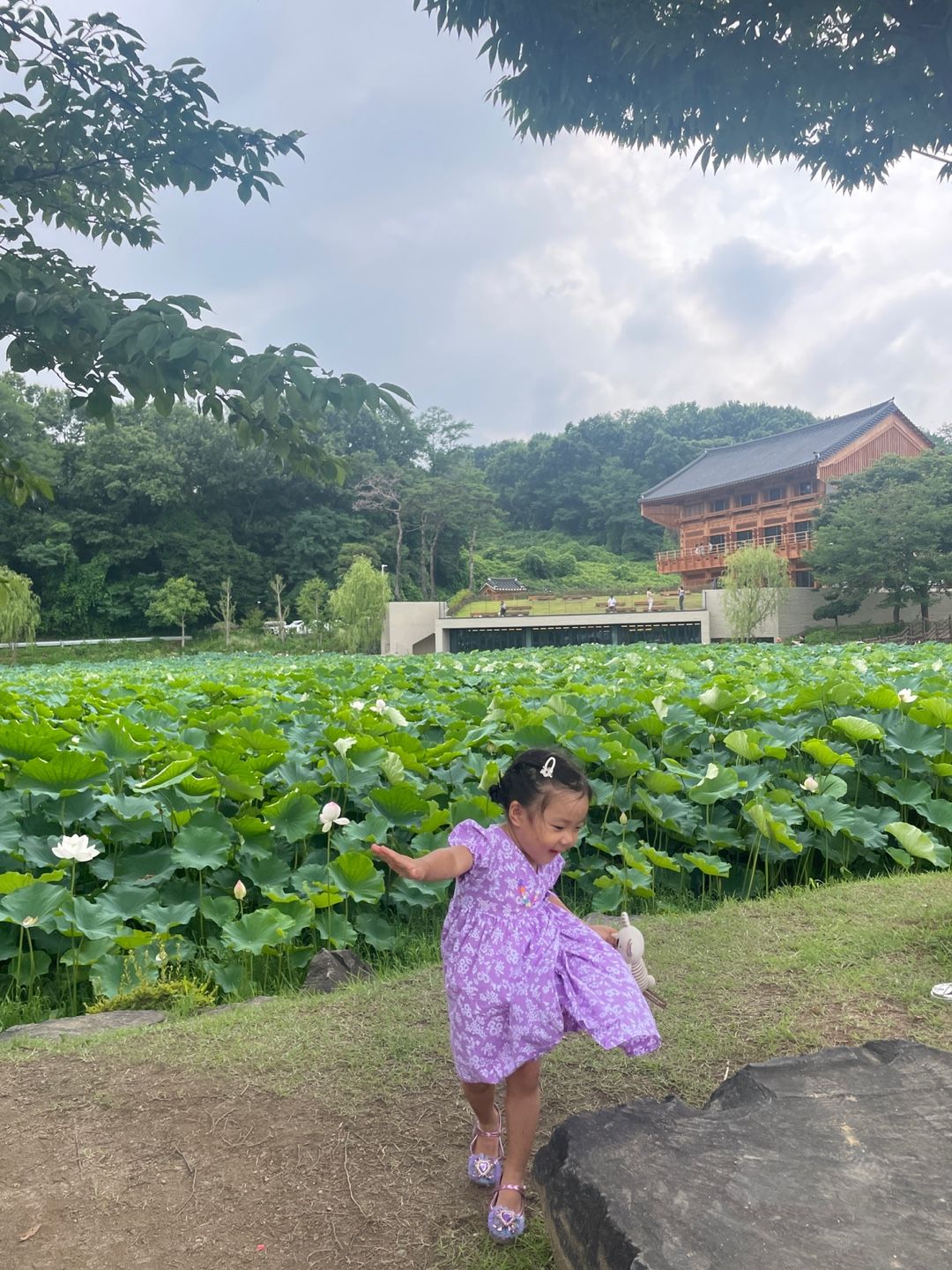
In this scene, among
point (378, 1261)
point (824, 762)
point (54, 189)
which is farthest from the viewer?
point (824, 762)

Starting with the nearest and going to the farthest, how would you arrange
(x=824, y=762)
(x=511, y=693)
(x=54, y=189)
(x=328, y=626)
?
1. (x=54, y=189)
2. (x=824, y=762)
3. (x=511, y=693)
4. (x=328, y=626)

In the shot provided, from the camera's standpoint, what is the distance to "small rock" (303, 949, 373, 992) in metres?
2.48

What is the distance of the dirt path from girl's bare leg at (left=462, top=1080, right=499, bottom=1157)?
0.23 ft

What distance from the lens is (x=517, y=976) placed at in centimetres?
139

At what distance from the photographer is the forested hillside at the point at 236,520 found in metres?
29.9

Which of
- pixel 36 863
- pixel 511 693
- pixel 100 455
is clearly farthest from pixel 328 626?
pixel 36 863

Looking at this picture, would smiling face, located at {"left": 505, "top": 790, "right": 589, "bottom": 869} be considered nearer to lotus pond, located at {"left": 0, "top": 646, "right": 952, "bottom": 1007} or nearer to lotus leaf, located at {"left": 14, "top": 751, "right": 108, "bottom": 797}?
lotus pond, located at {"left": 0, "top": 646, "right": 952, "bottom": 1007}

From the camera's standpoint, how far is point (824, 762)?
11.1 feet

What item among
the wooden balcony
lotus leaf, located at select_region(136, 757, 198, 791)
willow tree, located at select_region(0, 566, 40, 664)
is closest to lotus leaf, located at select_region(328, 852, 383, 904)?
lotus leaf, located at select_region(136, 757, 198, 791)

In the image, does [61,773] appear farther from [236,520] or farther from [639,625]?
[236,520]

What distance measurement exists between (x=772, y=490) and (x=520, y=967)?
28822 mm

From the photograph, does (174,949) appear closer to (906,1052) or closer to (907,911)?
(906,1052)

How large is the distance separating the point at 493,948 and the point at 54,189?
278 cm

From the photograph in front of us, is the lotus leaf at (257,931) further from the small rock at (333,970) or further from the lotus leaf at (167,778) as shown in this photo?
the lotus leaf at (167,778)
